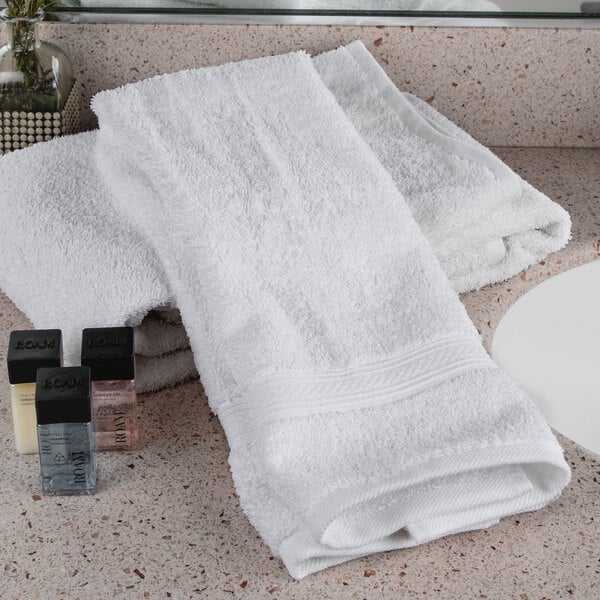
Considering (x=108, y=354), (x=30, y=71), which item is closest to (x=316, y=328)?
(x=108, y=354)

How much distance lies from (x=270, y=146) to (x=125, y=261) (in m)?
0.16

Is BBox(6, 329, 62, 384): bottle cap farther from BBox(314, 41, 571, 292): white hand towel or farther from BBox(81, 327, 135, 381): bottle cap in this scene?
BBox(314, 41, 571, 292): white hand towel

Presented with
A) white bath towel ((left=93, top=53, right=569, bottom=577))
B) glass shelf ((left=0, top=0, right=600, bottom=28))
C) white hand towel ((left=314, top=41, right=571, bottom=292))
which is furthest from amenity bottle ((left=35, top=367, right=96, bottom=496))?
glass shelf ((left=0, top=0, right=600, bottom=28))

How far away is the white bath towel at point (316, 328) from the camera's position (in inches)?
27.0

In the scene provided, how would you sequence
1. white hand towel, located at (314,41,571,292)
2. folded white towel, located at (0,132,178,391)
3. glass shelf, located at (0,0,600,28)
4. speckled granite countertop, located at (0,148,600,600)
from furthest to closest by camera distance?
glass shelf, located at (0,0,600,28)
white hand towel, located at (314,41,571,292)
folded white towel, located at (0,132,178,391)
speckled granite countertop, located at (0,148,600,600)

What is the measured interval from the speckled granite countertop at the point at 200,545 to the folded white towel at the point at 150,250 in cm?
10

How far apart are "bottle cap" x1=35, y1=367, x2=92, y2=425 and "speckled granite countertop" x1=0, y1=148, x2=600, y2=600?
0.08 metres

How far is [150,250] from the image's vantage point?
840 mm

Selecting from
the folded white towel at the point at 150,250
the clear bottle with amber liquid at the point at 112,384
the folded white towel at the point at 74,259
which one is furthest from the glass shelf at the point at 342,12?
the clear bottle with amber liquid at the point at 112,384

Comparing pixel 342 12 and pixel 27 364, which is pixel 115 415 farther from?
pixel 342 12

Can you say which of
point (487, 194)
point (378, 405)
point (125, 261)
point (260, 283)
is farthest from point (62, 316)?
point (487, 194)

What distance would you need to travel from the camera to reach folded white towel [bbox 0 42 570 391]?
821 mm

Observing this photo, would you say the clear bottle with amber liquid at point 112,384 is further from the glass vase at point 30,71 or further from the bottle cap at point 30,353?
the glass vase at point 30,71

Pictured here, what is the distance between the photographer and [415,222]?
0.86 metres
